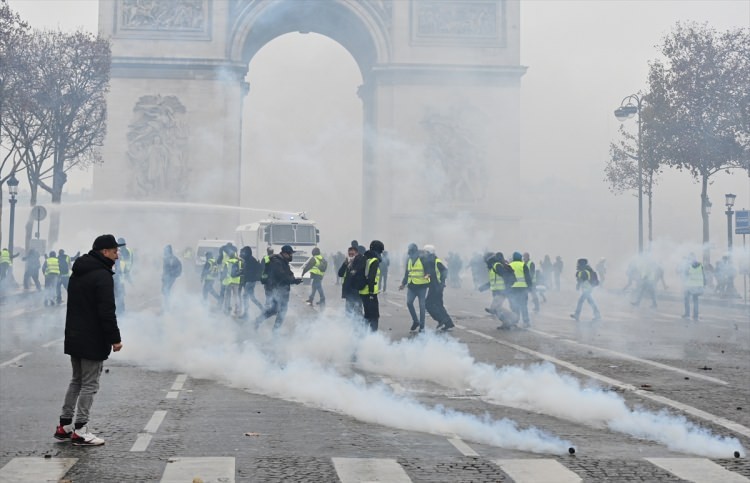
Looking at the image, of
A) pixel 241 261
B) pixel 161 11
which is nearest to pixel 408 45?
pixel 161 11

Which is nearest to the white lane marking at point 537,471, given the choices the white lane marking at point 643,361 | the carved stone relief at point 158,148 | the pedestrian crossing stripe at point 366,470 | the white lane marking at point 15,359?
the pedestrian crossing stripe at point 366,470

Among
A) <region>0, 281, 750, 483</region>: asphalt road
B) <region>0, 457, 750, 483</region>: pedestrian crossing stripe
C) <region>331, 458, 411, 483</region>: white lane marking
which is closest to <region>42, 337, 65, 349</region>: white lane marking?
<region>0, 281, 750, 483</region>: asphalt road

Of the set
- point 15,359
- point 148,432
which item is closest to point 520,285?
point 15,359

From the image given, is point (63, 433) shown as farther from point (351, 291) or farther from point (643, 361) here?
point (643, 361)

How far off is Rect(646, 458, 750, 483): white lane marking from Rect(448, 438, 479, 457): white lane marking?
4.65 ft

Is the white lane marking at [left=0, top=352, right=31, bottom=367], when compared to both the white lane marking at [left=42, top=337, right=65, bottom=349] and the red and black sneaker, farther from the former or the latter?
the red and black sneaker

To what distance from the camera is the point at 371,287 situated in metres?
16.0

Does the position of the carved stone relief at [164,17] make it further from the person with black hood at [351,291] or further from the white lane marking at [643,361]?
the person with black hood at [351,291]

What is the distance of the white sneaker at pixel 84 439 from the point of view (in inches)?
346

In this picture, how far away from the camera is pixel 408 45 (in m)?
57.0

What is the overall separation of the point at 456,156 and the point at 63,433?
1904 inches

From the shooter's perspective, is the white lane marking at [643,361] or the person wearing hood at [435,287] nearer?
the white lane marking at [643,361]

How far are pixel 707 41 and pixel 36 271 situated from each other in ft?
92.8

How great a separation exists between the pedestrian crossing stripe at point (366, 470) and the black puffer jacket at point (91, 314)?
1.12 m
